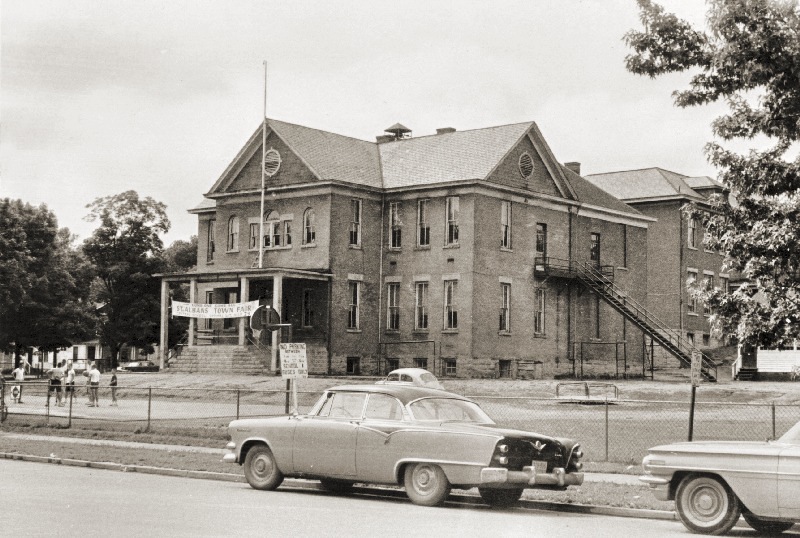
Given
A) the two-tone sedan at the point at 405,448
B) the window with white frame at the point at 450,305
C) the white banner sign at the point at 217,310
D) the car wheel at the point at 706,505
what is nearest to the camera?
the car wheel at the point at 706,505

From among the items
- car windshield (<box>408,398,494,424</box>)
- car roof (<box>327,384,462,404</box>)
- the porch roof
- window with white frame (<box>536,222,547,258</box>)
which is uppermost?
window with white frame (<box>536,222,547,258</box>)

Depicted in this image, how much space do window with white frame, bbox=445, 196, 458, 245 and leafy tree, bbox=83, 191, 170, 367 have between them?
3362 cm

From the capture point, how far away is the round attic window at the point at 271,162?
5062 centimetres

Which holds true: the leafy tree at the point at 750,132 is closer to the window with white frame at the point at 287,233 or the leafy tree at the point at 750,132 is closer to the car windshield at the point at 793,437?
the car windshield at the point at 793,437

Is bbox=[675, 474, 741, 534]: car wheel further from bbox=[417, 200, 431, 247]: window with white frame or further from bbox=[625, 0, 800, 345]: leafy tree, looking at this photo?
bbox=[417, 200, 431, 247]: window with white frame

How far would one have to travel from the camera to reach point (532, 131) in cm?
4988

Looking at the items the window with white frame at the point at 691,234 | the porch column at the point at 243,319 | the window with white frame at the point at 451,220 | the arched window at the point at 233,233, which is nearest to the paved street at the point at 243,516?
the porch column at the point at 243,319

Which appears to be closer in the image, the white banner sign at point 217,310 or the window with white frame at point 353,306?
the white banner sign at point 217,310

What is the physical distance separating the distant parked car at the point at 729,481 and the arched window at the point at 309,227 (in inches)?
1430

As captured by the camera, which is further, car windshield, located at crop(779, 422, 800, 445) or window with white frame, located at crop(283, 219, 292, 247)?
window with white frame, located at crop(283, 219, 292, 247)

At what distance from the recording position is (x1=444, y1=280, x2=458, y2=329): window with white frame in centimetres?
4769

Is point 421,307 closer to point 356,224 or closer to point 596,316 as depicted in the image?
point 356,224

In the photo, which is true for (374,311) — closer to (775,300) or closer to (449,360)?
(449,360)

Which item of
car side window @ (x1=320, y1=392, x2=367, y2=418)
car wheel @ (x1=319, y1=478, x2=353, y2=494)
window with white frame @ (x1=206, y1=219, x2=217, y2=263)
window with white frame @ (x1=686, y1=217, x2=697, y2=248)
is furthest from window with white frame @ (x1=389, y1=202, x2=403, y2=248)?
car side window @ (x1=320, y1=392, x2=367, y2=418)
